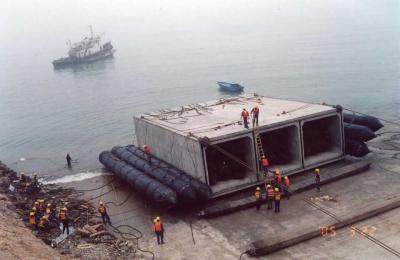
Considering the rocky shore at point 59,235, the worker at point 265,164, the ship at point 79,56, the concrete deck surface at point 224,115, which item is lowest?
the rocky shore at point 59,235

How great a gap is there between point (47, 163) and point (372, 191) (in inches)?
1271

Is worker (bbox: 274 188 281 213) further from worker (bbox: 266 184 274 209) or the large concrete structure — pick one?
the large concrete structure

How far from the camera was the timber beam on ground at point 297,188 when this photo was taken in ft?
81.3

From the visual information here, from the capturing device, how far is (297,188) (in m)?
→ 26.4

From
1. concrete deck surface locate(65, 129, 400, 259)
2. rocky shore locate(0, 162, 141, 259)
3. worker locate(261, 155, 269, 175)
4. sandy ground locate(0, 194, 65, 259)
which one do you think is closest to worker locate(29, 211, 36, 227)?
rocky shore locate(0, 162, 141, 259)

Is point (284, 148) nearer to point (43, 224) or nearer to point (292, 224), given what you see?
point (292, 224)

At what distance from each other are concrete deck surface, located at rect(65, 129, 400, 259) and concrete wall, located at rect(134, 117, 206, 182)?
3068 millimetres

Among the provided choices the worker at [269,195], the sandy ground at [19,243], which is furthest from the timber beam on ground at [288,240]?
the sandy ground at [19,243]

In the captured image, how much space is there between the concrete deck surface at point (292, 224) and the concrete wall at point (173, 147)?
121 inches

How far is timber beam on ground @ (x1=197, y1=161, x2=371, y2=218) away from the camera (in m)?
24.8

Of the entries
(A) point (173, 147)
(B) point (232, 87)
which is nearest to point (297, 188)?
(A) point (173, 147)

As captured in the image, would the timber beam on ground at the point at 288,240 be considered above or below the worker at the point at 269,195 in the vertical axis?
below

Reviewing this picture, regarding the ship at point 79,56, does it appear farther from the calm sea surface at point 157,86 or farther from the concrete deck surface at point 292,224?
the concrete deck surface at point 292,224

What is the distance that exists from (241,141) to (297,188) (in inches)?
193
